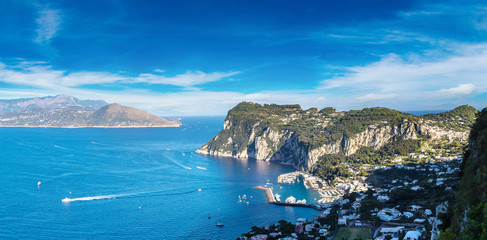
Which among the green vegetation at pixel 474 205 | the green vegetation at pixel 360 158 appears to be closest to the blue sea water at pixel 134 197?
the green vegetation at pixel 360 158

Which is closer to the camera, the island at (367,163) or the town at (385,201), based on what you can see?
the island at (367,163)

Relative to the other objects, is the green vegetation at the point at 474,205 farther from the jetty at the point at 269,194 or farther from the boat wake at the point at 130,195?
the boat wake at the point at 130,195

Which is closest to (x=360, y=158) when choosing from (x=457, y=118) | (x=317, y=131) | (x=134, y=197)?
(x=317, y=131)

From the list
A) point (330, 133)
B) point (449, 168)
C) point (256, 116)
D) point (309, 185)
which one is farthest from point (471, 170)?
point (256, 116)

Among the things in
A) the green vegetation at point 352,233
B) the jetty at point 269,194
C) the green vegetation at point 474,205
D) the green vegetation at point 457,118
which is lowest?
the jetty at point 269,194

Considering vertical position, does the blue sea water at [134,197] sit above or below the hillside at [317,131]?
below

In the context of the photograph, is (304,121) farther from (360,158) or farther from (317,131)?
(360,158)
